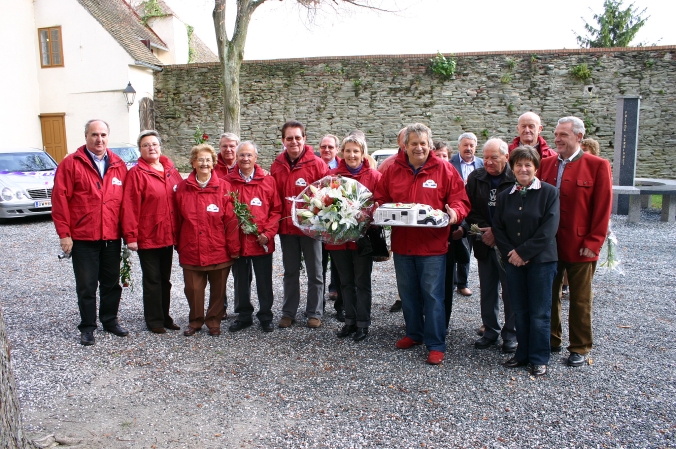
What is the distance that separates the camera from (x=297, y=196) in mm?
5250

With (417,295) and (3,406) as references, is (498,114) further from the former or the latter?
(3,406)

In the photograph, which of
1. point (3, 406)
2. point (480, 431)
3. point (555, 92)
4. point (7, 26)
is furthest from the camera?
point (7, 26)

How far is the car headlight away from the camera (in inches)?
492

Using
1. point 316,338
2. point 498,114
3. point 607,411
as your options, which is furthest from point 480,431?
point 498,114

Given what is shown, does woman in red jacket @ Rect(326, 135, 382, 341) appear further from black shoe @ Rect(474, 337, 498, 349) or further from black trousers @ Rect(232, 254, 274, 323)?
black shoe @ Rect(474, 337, 498, 349)

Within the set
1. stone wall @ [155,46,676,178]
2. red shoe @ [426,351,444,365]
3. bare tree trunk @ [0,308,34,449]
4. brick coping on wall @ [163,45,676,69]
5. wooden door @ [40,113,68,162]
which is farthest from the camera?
wooden door @ [40,113,68,162]

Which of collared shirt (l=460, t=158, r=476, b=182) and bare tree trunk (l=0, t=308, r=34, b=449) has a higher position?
collared shirt (l=460, t=158, r=476, b=182)

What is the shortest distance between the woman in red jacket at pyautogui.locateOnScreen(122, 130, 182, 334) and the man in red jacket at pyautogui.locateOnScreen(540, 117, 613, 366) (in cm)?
370

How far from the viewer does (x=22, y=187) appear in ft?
41.7

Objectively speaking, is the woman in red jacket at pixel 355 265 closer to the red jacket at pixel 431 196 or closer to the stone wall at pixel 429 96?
the red jacket at pixel 431 196

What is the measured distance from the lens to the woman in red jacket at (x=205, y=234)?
527 centimetres

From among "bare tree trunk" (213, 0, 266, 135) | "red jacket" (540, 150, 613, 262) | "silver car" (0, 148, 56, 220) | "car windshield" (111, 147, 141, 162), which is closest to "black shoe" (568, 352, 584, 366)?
"red jacket" (540, 150, 613, 262)

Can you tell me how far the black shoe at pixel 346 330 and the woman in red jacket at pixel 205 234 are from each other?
1237 mm

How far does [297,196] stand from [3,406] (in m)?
3.02
